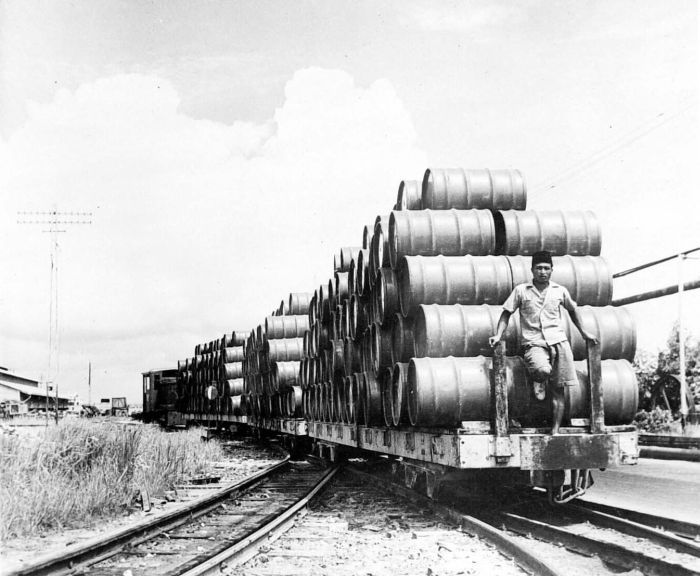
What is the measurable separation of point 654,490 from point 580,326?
4.38m

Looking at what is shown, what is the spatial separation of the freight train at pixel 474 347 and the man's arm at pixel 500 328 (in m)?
0.13

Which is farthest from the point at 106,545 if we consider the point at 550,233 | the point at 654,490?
the point at 654,490

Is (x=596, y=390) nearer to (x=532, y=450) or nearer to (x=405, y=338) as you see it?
(x=532, y=450)

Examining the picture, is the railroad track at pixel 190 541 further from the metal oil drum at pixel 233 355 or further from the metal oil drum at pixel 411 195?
the metal oil drum at pixel 233 355

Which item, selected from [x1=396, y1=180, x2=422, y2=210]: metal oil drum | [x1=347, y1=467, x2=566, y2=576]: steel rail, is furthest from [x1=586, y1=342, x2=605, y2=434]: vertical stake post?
[x1=396, y1=180, x2=422, y2=210]: metal oil drum

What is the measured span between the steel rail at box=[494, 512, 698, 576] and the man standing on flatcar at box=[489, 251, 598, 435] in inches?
37.3

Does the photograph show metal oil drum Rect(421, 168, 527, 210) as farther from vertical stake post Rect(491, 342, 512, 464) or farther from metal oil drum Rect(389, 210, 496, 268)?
vertical stake post Rect(491, 342, 512, 464)

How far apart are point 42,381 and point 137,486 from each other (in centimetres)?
6769

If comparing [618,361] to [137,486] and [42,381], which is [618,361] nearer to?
[137,486]

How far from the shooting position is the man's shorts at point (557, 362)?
24.1 ft

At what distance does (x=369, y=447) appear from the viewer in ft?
34.4

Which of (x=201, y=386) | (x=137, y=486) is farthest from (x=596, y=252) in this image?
(x=201, y=386)

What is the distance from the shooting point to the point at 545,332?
24.3ft

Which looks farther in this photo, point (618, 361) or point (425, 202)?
point (425, 202)
